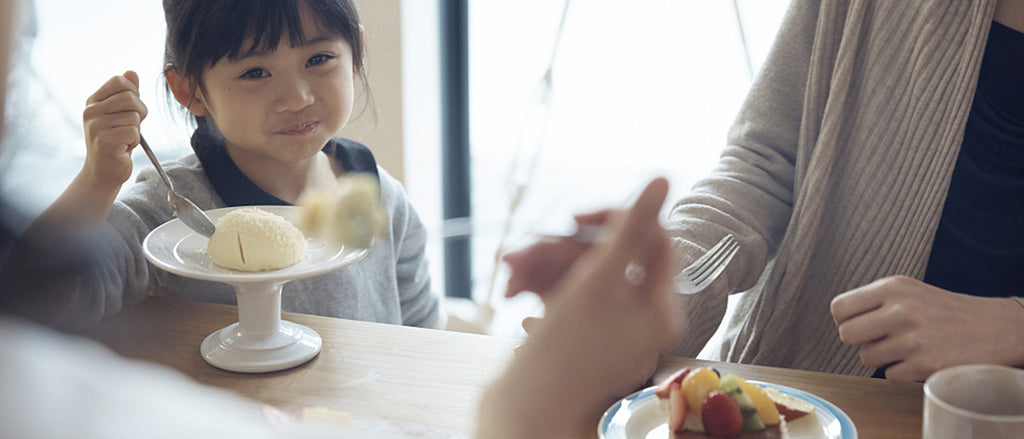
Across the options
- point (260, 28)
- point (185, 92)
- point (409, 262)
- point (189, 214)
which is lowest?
point (409, 262)

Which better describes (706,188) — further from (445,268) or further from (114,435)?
(445,268)

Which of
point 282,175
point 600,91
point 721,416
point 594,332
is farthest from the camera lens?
point 600,91

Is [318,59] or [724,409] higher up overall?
[318,59]

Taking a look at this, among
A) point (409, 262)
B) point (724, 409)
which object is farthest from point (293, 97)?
point (724, 409)

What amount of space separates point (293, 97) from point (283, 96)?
19 millimetres

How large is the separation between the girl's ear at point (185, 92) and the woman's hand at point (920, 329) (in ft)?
3.01

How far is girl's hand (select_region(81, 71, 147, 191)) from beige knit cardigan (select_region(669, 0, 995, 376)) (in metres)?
0.66

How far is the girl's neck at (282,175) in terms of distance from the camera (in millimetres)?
1170

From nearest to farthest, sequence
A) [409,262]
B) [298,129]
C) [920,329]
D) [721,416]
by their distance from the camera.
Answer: [721,416], [920,329], [298,129], [409,262]

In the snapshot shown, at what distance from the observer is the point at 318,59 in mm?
1126

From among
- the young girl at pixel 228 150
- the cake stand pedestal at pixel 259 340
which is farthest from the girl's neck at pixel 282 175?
the cake stand pedestal at pixel 259 340

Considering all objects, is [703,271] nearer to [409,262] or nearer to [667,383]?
[667,383]

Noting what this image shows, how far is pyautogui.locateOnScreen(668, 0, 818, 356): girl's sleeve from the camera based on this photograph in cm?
98

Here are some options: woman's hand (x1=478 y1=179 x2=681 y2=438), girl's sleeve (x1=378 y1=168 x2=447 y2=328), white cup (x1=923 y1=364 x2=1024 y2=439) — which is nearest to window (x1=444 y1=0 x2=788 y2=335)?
girl's sleeve (x1=378 y1=168 x2=447 y2=328)
